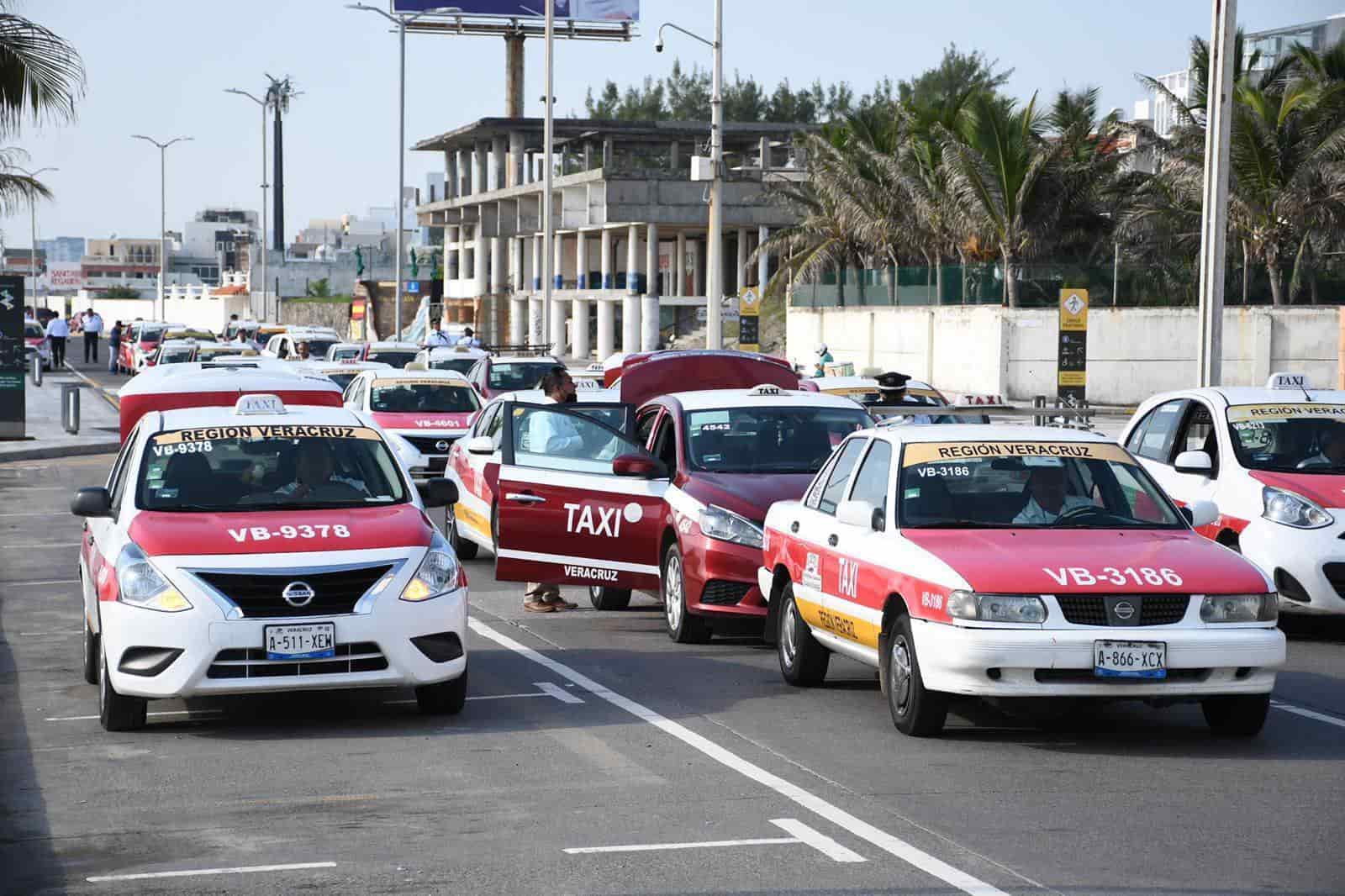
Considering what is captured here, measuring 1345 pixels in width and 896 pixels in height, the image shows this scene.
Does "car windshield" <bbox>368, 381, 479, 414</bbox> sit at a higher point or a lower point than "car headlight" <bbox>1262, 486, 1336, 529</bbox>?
higher

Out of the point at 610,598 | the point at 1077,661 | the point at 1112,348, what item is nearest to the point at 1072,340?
the point at 610,598

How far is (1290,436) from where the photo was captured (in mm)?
14320

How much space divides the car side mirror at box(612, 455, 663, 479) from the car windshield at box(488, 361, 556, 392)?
1706 centimetres

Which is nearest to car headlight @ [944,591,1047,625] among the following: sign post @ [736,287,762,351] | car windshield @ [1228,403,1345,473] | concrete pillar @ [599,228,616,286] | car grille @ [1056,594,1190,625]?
car grille @ [1056,594,1190,625]

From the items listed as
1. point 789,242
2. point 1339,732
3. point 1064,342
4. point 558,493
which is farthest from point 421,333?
point 1339,732

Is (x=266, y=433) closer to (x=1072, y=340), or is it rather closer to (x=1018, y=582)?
(x=1018, y=582)

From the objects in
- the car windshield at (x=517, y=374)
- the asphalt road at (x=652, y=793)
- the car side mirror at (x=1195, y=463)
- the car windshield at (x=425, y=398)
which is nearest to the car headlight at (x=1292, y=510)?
the car side mirror at (x=1195, y=463)

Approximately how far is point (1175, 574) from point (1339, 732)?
1530 millimetres

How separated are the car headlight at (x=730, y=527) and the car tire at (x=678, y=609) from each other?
15.4 inches

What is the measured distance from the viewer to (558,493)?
13.9 meters

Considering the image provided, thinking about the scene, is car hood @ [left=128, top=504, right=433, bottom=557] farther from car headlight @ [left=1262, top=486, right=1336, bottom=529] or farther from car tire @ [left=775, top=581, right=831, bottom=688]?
car headlight @ [left=1262, top=486, right=1336, bottom=529]

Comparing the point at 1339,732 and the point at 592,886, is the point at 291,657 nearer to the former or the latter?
the point at 592,886

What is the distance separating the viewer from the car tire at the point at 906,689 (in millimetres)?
9422

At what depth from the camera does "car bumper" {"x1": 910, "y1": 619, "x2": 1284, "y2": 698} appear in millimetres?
8938
